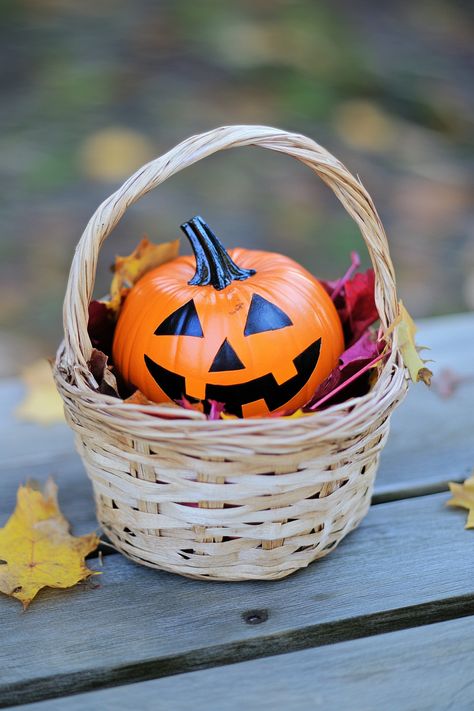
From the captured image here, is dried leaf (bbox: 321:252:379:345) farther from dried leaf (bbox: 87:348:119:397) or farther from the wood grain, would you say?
dried leaf (bbox: 87:348:119:397)

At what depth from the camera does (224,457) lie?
0.88 m

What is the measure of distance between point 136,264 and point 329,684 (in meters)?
0.69

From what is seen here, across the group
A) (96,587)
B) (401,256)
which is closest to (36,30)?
(401,256)

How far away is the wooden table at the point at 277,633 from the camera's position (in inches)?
33.7

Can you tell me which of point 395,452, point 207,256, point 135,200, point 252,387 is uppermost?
point 135,200

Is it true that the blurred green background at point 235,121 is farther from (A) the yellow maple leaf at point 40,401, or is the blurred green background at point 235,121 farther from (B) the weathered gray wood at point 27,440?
(B) the weathered gray wood at point 27,440

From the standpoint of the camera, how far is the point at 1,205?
2.69 metres

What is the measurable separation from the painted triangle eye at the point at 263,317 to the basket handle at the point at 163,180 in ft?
0.49

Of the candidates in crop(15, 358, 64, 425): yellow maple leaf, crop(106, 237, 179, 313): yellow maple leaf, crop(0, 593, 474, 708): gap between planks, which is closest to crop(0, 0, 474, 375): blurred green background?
crop(15, 358, 64, 425): yellow maple leaf

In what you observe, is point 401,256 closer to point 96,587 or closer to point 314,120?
point 314,120

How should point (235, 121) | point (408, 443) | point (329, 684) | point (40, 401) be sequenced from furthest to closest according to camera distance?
point (235, 121), point (40, 401), point (408, 443), point (329, 684)

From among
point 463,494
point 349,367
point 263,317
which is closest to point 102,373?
point 263,317

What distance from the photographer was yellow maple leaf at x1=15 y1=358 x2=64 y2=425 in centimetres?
141

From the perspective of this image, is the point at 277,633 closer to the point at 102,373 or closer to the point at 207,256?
the point at 102,373
